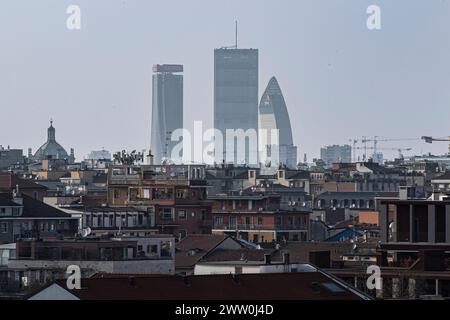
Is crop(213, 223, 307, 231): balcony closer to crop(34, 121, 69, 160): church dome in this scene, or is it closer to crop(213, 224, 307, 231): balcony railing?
crop(213, 224, 307, 231): balcony railing

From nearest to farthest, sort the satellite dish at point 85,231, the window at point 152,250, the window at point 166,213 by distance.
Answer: the window at point 152,250, the satellite dish at point 85,231, the window at point 166,213

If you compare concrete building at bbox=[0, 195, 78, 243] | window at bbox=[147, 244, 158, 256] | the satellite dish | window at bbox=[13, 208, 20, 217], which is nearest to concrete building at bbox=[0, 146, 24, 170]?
concrete building at bbox=[0, 195, 78, 243]

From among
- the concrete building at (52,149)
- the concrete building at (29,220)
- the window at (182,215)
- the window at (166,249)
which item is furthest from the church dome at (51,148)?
the window at (166,249)

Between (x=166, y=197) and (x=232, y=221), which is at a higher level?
(x=166, y=197)

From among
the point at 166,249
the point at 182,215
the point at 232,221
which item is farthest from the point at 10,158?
the point at 166,249

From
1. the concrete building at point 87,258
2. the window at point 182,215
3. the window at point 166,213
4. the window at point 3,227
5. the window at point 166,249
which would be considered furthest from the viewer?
the window at point 182,215

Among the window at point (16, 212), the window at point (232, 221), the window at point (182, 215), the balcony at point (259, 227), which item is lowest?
the balcony at point (259, 227)

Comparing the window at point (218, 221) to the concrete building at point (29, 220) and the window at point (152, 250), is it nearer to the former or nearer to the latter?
the concrete building at point (29, 220)

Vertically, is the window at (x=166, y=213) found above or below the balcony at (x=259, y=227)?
above

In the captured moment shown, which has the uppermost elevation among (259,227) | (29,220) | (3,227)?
(29,220)

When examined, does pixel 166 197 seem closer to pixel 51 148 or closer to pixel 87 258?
pixel 87 258

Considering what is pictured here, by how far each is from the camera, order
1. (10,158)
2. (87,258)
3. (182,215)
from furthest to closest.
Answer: (10,158)
(182,215)
(87,258)
